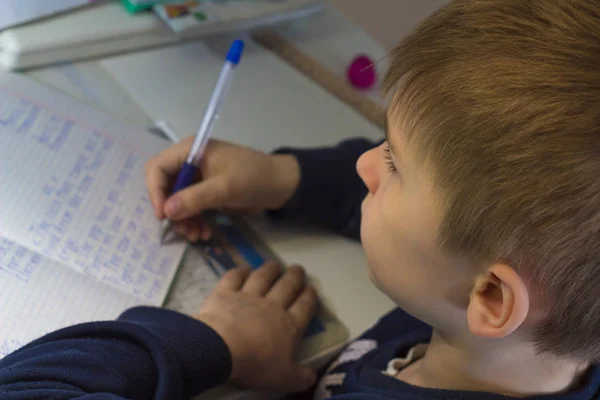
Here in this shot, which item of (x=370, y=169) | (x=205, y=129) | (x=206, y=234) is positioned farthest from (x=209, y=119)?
(x=370, y=169)

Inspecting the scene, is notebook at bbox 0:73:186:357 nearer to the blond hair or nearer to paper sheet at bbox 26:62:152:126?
paper sheet at bbox 26:62:152:126

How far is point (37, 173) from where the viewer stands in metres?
0.63

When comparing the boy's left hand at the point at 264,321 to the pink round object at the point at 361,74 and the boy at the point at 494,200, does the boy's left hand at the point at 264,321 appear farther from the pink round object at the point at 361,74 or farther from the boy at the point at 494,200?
the pink round object at the point at 361,74

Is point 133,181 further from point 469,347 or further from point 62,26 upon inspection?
point 469,347

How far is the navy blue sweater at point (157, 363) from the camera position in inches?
18.6

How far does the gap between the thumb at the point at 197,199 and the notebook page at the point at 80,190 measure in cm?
3

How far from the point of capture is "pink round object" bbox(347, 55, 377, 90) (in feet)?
2.95

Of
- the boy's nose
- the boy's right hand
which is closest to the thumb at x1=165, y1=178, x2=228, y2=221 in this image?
the boy's right hand

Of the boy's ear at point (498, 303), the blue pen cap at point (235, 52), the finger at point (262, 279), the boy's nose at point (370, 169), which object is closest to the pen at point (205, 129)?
the blue pen cap at point (235, 52)

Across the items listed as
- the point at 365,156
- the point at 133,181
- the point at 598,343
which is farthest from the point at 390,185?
the point at 133,181

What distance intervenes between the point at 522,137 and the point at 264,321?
346mm

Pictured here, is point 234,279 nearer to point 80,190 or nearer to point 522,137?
point 80,190

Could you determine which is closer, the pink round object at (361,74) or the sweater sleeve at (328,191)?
the sweater sleeve at (328,191)

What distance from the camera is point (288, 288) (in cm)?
65
